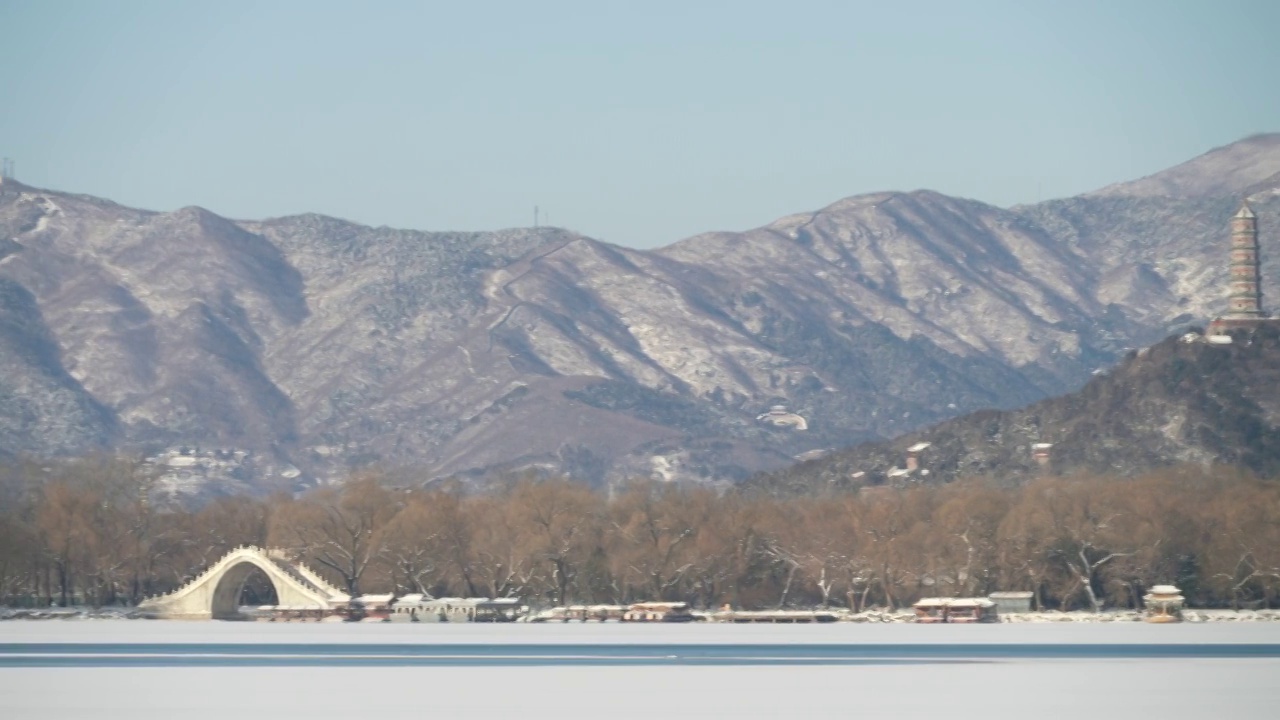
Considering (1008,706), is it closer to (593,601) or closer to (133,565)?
(593,601)

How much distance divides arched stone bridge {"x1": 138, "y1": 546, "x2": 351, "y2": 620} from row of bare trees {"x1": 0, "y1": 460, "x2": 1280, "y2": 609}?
26.7 ft

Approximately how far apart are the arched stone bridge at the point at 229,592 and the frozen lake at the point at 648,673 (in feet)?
85.0

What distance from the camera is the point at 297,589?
15562 centimetres

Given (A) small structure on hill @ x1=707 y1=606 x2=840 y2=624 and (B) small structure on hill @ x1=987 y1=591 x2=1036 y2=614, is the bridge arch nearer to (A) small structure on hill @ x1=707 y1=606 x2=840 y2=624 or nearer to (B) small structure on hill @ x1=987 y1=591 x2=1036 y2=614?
(A) small structure on hill @ x1=707 y1=606 x2=840 y2=624

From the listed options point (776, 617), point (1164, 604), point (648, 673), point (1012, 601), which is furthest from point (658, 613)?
point (648, 673)

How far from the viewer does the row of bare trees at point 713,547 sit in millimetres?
153875

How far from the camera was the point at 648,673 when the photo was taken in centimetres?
8900

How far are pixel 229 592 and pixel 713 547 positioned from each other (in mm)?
36088

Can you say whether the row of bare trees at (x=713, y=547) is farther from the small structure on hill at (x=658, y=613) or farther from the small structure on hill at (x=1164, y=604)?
the small structure on hill at (x=658, y=613)

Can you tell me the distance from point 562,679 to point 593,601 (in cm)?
7883

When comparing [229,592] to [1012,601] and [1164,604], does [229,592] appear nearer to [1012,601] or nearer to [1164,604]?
[1012,601]

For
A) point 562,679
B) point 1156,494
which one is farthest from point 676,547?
point 562,679

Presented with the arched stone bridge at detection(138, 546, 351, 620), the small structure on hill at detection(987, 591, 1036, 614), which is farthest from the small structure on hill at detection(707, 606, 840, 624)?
the arched stone bridge at detection(138, 546, 351, 620)

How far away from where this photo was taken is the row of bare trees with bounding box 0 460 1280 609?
15388cm
